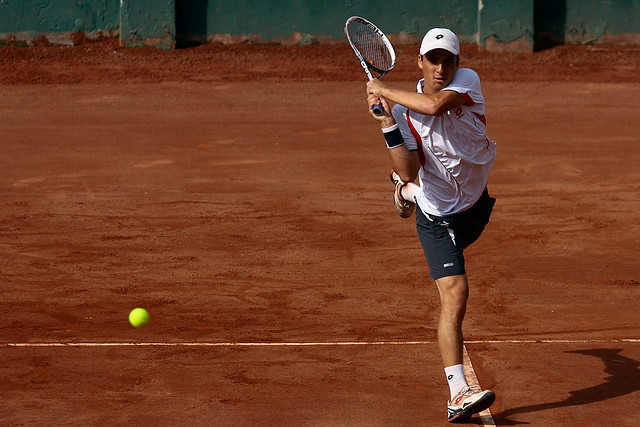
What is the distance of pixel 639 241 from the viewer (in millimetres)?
8828

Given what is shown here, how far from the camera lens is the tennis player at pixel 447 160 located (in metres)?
4.95

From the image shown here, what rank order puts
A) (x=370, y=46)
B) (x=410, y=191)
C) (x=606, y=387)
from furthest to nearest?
(x=370, y=46), (x=606, y=387), (x=410, y=191)

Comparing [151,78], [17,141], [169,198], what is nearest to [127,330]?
[169,198]

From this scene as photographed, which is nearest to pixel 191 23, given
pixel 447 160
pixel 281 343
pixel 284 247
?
pixel 284 247

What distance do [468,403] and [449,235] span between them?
96cm

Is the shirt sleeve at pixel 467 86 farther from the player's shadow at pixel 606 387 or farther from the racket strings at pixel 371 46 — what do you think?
the player's shadow at pixel 606 387

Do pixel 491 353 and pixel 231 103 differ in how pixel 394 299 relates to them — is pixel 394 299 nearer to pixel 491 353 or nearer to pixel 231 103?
pixel 491 353

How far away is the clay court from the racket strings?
6.35 feet

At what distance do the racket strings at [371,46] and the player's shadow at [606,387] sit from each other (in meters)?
2.31

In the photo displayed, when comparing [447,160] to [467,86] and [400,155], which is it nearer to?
[400,155]

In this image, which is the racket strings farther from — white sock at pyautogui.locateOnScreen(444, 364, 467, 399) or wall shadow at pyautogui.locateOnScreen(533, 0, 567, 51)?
wall shadow at pyautogui.locateOnScreen(533, 0, 567, 51)

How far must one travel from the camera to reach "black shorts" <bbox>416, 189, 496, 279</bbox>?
5148 mm

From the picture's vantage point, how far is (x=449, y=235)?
5234mm

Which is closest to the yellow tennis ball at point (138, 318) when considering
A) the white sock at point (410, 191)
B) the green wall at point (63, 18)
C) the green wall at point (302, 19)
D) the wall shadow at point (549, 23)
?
the white sock at point (410, 191)
